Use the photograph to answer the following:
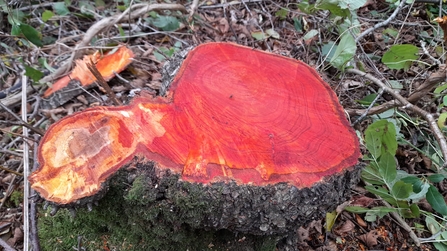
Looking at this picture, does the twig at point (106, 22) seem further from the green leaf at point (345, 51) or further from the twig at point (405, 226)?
the twig at point (405, 226)

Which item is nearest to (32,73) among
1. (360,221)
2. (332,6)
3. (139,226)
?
(139,226)

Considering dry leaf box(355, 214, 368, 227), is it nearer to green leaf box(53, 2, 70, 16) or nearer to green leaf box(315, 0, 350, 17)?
green leaf box(315, 0, 350, 17)

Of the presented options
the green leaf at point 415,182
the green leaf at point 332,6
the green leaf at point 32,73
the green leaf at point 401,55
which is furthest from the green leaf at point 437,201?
the green leaf at point 32,73

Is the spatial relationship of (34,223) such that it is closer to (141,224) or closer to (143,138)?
(141,224)

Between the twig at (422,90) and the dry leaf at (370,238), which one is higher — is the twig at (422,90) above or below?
above

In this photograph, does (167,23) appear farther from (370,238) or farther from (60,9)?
(370,238)
